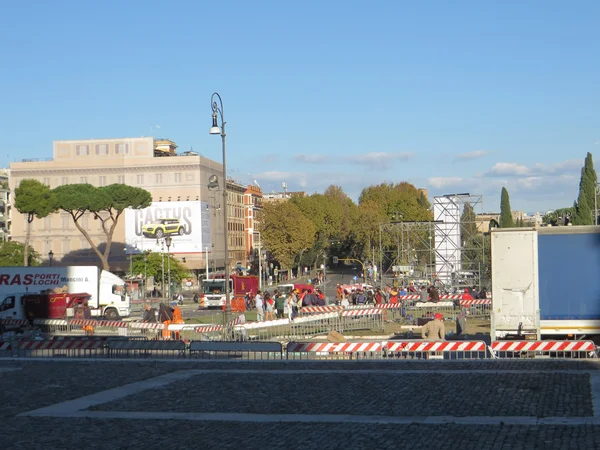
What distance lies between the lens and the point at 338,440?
35.9 ft

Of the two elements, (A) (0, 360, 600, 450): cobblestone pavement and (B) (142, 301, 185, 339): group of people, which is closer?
(A) (0, 360, 600, 450): cobblestone pavement

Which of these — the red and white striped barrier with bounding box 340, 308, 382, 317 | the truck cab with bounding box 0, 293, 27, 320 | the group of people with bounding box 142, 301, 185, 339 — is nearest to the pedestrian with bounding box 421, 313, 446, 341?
the group of people with bounding box 142, 301, 185, 339

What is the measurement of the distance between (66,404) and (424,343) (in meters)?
8.47

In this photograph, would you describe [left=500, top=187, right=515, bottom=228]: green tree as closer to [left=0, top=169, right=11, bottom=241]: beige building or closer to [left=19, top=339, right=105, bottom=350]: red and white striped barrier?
[left=0, top=169, right=11, bottom=241]: beige building

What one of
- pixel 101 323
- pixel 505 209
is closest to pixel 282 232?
pixel 505 209

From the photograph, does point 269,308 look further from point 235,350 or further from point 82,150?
point 82,150

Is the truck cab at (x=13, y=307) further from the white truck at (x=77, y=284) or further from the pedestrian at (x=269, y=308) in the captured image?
A: the pedestrian at (x=269, y=308)

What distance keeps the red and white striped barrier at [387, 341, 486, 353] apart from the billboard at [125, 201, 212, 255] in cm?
8652

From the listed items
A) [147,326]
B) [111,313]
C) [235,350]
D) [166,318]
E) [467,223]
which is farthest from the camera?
[467,223]

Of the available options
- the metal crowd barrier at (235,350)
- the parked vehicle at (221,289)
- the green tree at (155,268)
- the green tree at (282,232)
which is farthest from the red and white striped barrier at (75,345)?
the green tree at (282,232)

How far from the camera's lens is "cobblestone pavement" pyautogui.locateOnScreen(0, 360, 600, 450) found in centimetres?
1098

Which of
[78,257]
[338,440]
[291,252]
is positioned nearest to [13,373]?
[338,440]

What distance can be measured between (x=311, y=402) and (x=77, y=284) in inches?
1550

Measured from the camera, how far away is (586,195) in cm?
10400
